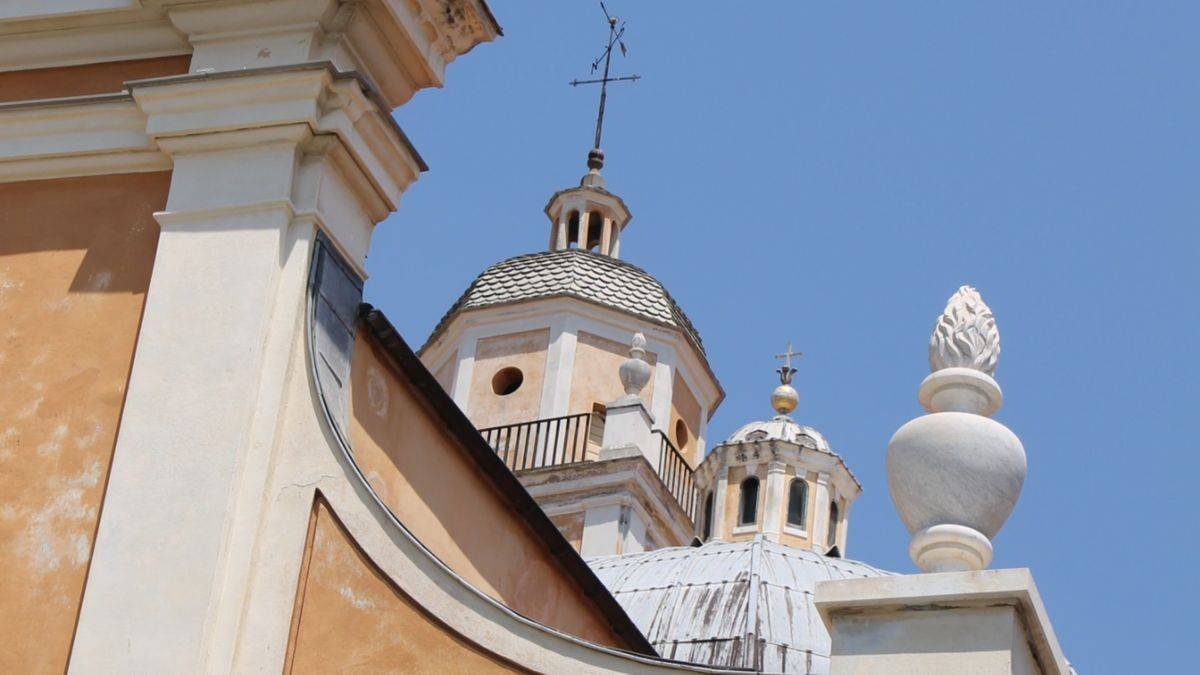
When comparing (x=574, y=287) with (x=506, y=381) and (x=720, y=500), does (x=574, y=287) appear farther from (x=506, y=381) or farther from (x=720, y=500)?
(x=720, y=500)

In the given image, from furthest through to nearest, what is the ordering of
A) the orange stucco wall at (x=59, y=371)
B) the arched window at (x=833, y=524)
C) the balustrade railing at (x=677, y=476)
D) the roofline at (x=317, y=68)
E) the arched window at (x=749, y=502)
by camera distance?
the arched window at (x=833, y=524) < the arched window at (x=749, y=502) < the balustrade railing at (x=677, y=476) < the roofline at (x=317, y=68) < the orange stucco wall at (x=59, y=371)

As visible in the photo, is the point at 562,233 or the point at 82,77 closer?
the point at 82,77

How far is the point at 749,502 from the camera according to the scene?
32469 millimetres

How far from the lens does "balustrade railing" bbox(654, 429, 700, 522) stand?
99.5 feet

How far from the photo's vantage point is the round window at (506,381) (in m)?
31.3

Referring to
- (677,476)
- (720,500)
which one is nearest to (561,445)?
(677,476)

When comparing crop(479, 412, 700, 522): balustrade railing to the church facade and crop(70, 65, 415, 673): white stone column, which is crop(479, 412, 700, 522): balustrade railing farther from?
crop(70, 65, 415, 673): white stone column

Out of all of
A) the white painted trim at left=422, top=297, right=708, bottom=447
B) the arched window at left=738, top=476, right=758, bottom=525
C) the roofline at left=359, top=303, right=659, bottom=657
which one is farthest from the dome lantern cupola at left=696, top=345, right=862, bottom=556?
the roofline at left=359, top=303, right=659, bottom=657

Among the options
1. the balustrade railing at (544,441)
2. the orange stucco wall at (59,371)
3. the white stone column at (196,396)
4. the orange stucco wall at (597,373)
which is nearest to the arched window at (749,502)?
the orange stucco wall at (597,373)

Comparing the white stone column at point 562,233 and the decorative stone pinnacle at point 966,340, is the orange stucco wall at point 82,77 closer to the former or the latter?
the decorative stone pinnacle at point 966,340

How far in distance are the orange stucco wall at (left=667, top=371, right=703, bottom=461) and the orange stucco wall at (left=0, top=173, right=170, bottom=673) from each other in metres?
23.1

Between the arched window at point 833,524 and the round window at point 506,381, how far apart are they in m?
5.00

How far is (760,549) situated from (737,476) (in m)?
5.14

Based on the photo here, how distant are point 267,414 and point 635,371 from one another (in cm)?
2254
